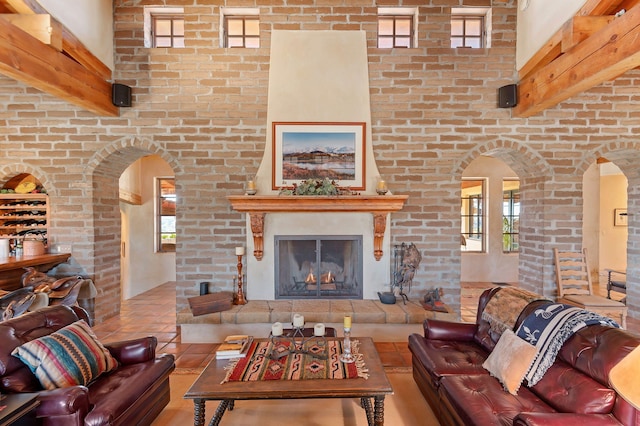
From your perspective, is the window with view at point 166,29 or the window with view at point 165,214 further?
the window with view at point 165,214

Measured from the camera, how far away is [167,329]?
4.50 m

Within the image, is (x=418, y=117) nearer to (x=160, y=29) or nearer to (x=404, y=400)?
(x=404, y=400)

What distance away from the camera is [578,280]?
181 inches

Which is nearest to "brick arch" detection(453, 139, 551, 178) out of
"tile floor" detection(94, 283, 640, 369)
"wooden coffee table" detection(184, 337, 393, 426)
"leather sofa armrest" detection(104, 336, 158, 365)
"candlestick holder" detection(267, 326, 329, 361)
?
"tile floor" detection(94, 283, 640, 369)

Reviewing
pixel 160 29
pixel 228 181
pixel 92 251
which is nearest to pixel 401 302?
pixel 228 181

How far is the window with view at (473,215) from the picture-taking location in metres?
7.84

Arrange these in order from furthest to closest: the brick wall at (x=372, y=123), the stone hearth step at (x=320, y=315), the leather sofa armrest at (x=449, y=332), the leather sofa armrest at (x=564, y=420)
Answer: the brick wall at (x=372, y=123)
the stone hearth step at (x=320, y=315)
the leather sofa armrest at (x=449, y=332)
the leather sofa armrest at (x=564, y=420)

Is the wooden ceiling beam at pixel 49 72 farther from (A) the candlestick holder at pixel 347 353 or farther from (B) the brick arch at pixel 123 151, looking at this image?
(A) the candlestick holder at pixel 347 353

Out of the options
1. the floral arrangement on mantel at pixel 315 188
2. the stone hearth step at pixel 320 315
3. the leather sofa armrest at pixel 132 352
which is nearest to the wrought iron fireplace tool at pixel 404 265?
the stone hearth step at pixel 320 315

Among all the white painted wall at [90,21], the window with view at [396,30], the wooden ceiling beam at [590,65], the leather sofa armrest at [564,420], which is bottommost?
the leather sofa armrest at [564,420]

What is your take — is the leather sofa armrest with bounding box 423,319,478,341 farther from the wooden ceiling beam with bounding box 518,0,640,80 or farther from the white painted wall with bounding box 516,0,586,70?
the white painted wall with bounding box 516,0,586,70

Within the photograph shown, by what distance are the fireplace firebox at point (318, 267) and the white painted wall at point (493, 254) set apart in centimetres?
392

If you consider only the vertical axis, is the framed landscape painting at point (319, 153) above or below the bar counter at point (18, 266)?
above

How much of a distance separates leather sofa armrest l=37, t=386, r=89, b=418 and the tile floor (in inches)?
66.0
